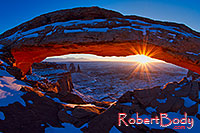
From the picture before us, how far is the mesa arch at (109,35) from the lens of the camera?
10.6 ft

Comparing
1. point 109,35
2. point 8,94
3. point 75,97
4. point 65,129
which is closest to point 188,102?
point 109,35

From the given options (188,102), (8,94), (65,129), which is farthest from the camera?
(188,102)

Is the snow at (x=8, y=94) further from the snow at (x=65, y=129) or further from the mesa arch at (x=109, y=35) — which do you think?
the mesa arch at (x=109, y=35)

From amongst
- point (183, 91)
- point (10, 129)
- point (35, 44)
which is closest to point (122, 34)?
point (183, 91)

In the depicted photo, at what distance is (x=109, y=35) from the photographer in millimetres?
3387

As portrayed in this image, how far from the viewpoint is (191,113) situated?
260cm

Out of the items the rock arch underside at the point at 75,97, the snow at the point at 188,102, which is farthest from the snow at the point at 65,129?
the snow at the point at 188,102

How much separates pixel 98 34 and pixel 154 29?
211cm

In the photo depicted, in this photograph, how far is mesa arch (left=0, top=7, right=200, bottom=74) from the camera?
10.6 ft

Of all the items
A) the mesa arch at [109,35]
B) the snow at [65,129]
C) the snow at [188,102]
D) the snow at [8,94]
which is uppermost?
the mesa arch at [109,35]

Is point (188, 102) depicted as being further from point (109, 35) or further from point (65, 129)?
point (65, 129)

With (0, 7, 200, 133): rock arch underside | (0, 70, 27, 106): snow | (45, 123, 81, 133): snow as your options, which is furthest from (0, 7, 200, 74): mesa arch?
(45, 123, 81, 133): snow

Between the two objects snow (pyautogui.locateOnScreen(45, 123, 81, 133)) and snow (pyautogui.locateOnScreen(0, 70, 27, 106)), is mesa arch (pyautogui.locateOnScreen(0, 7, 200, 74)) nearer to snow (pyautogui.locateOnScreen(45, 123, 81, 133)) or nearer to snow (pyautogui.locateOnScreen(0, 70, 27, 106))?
snow (pyautogui.locateOnScreen(0, 70, 27, 106))

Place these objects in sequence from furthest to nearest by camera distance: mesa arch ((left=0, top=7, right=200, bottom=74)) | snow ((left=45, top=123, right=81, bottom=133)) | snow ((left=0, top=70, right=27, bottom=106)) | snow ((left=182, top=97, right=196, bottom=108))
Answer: mesa arch ((left=0, top=7, right=200, bottom=74))
snow ((left=182, top=97, right=196, bottom=108))
snow ((left=0, top=70, right=27, bottom=106))
snow ((left=45, top=123, right=81, bottom=133))
